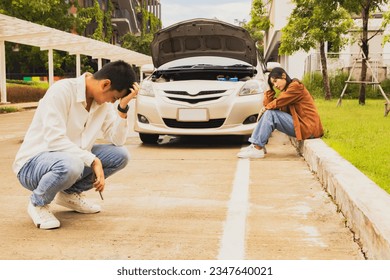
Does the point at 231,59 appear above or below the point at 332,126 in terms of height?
above

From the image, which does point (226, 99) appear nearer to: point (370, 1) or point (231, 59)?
point (231, 59)

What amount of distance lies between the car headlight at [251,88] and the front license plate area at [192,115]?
669mm

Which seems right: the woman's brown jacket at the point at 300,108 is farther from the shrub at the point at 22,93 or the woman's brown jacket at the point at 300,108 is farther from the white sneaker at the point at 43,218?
the shrub at the point at 22,93

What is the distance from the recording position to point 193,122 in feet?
28.7

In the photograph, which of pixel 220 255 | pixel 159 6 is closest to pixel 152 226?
pixel 220 255

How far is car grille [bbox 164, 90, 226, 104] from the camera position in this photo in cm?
869

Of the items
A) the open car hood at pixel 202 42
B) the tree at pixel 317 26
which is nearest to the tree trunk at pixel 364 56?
the tree at pixel 317 26

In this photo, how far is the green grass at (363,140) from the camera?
5.84 meters

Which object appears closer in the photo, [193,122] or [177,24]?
[193,122]

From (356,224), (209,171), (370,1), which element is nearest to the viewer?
(356,224)

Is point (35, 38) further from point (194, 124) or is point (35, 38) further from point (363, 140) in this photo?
point (363, 140)

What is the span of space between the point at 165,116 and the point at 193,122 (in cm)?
42

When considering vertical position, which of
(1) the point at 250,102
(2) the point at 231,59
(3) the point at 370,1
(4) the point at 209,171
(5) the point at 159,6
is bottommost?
(4) the point at 209,171
